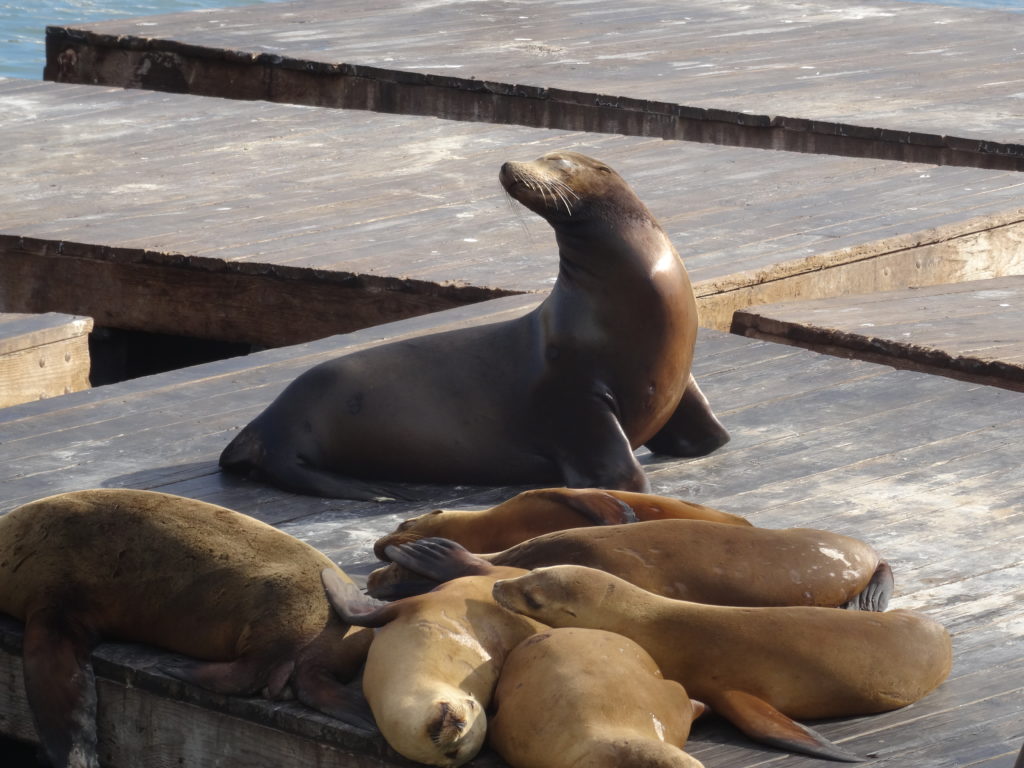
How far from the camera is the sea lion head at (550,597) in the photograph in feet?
9.19

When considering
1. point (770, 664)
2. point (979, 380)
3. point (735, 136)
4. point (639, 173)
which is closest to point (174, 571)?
point (770, 664)

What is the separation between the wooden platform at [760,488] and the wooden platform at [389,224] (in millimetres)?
686

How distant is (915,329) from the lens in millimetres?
5477

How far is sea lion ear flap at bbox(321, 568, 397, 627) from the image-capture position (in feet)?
9.46

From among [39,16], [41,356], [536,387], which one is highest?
[536,387]

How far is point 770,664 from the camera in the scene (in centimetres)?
276

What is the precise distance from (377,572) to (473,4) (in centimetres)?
966

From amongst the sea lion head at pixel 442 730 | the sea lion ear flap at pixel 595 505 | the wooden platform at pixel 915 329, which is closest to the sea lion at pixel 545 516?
the sea lion ear flap at pixel 595 505

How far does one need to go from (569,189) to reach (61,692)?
1.49 metres

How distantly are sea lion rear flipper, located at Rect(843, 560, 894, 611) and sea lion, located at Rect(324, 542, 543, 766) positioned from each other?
0.57 meters

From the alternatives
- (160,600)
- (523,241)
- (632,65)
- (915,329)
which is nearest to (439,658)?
(160,600)

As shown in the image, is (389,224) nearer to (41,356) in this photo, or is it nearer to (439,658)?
(41,356)

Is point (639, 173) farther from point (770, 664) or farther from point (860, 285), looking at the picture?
point (770, 664)

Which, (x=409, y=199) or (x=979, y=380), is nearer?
(x=979, y=380)
